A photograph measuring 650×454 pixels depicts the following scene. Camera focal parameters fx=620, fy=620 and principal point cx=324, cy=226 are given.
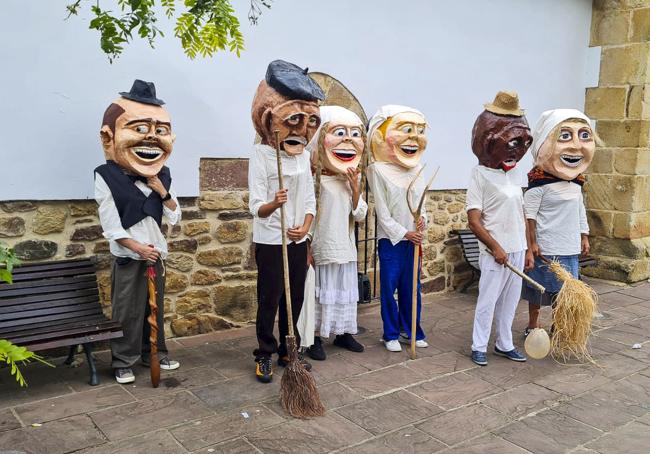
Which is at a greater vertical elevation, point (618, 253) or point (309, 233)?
point (309, 233)

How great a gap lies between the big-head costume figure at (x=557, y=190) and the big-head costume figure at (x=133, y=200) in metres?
2.73

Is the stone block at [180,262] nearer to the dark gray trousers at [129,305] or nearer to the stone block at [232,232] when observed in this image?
the stone block at [232,232]

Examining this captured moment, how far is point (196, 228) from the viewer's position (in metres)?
4.80

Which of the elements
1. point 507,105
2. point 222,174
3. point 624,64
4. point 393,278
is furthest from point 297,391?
point 624,64

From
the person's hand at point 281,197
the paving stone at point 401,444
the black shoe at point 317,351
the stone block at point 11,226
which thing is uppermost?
the person's hand at point 281,197

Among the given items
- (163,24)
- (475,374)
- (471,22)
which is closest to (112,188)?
(163,24)

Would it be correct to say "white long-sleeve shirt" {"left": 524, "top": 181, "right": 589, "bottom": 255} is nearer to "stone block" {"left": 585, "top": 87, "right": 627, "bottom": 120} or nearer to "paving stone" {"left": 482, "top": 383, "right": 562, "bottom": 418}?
"paving stone" {"left": 482, "top": 383, "right": 562, "bottom": 418}

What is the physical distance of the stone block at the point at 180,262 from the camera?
4703 millimetres

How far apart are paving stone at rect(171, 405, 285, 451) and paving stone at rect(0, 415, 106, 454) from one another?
419mm

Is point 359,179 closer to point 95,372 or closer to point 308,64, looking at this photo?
point 308,64

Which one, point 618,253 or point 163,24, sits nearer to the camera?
point 163,24

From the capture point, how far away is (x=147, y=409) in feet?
11.6

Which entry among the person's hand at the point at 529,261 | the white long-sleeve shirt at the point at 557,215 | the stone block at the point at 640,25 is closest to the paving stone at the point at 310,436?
the person's hand at the point at 529,261

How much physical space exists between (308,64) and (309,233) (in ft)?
5.80
